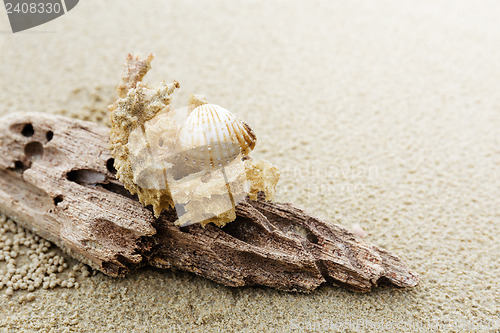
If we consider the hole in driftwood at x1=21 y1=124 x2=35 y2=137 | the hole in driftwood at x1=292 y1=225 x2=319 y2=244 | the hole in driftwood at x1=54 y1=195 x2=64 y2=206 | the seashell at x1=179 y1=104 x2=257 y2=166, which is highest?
the seashell at x1=179 y1=104 x2=257 y2=166

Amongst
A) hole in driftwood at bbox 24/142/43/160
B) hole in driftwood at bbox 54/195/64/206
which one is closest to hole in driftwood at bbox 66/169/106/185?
hole in driftwood at bbox 54/195/64/206

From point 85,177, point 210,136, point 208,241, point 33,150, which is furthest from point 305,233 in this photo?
point 33,150

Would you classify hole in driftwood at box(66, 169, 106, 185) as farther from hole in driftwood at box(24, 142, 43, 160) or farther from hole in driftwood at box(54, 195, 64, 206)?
hole in driftwood at box(24, 142, 43, 160)

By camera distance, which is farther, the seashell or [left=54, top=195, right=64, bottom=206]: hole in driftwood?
[left=54, top=195, right=64, bottom=206]: hole in driftwood

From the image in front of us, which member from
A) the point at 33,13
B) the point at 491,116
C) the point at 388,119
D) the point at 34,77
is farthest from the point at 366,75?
the point at 33,13

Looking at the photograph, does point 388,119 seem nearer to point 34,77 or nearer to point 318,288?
point 318,288
